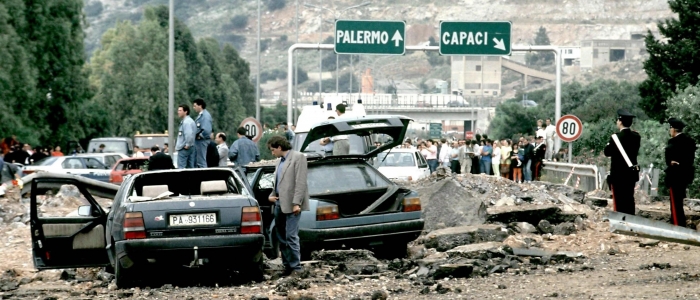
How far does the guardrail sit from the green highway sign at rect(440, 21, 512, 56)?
5100mm

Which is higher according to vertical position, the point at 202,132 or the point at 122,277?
the point at 202,132

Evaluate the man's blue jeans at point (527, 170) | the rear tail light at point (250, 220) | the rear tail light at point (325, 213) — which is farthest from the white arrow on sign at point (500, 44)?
the rear tail light at point (250, 220)

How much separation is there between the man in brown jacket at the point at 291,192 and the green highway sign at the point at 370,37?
25.1 meters

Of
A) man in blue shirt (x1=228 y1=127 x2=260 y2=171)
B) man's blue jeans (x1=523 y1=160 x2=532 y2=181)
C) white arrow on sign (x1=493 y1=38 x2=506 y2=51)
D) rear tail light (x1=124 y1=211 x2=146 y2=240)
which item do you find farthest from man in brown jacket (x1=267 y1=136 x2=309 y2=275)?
white arrow on sign (x1=493 y1=38 x2=506 y2=51)

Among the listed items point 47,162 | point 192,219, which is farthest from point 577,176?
point 47,162

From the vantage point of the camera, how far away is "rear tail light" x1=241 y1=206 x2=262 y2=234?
12.7 metres

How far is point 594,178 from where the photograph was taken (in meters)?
30.9

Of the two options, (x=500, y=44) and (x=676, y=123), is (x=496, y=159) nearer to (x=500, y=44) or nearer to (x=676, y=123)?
(x=500, y=44)

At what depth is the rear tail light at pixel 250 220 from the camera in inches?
500

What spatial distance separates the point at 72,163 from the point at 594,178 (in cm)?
2033

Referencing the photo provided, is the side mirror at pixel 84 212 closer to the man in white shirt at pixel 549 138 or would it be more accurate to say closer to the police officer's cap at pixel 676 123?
the police officer's cap at pixel 676 123

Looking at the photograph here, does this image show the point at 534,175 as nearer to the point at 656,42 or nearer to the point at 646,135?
the point at 646,135

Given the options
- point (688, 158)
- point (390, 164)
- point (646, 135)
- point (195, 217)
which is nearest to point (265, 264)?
point (195, 217)

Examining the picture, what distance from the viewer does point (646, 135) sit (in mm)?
42969
